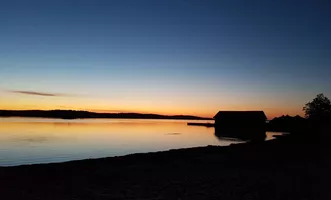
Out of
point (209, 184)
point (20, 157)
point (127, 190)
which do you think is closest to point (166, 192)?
point (127, 190)

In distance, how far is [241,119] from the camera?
9262 centimetres

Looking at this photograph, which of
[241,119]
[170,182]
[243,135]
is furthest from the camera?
[241,119]

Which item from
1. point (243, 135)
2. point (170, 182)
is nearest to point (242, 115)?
point (243, 135)

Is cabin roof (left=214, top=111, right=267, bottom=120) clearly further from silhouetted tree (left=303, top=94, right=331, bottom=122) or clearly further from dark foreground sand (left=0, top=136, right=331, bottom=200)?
dark foreground sand (left=0, top=136, right=331, bottom=200)

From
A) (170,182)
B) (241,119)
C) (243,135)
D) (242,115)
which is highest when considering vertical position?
(242,115)

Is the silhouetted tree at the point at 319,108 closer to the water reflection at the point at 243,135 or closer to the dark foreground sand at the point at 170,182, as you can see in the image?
the water reflection at the point at 243,135

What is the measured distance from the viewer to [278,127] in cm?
9906

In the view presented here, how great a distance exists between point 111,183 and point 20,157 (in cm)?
2460

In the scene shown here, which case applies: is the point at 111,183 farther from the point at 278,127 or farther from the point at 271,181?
the point at 278,127

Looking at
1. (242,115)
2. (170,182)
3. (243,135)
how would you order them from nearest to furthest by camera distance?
1. (170,182)
2. (243,135)
3. (242,115)

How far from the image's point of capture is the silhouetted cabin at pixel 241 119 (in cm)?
9088

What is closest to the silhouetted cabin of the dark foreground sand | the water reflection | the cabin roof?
the cabin roof

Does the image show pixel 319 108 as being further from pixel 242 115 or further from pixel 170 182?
pixel 170 182

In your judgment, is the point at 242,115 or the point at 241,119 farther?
the point at 242,115
